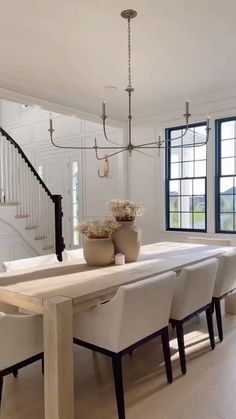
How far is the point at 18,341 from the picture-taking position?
185cm

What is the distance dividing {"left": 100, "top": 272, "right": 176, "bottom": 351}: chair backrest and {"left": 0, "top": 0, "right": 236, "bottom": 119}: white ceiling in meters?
2.24

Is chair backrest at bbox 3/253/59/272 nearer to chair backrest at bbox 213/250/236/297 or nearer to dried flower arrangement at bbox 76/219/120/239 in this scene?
dried flower arrangement at bbox 76/219/120/239

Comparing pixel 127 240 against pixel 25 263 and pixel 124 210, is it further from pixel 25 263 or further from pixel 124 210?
pixel 25 263

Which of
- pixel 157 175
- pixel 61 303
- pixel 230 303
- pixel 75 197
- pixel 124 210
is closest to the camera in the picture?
pixel 61 303

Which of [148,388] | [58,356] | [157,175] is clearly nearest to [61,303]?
[58,356]

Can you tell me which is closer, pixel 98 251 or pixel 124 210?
pixel 98 251

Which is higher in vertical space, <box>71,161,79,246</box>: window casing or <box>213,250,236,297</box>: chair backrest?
<box>71,161,79,246</box>: window casing

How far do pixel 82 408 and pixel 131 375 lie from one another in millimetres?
523

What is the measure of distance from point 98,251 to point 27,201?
9.06 feet


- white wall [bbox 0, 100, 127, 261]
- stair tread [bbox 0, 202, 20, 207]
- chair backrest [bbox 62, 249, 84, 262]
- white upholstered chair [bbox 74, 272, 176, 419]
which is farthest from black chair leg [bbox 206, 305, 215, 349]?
white wall [bbox 0, 100, 127, 261]

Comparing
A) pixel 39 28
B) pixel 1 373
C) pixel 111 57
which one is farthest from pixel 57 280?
pixel 111 57

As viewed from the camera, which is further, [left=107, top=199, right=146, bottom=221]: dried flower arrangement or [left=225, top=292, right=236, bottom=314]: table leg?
[left=225, top=292, right=236, bottom=314]: table leg

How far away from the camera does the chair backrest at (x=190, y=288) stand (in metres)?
2.41

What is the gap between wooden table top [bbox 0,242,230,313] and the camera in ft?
6.21
